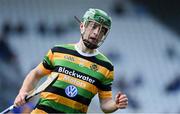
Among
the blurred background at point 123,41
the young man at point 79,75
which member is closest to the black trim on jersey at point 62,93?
the young man at point 79,75

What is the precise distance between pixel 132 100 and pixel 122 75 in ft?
1.44

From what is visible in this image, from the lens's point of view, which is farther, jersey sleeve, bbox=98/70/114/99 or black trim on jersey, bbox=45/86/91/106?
jersey sleeve, bbox=98/70/114/99

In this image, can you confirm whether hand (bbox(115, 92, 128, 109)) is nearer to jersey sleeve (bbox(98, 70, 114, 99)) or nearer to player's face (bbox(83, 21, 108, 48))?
jersey sleeve (bbox(98, 70, 114, 99))

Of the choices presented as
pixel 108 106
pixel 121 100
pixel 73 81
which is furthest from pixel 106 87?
pixel 121 100

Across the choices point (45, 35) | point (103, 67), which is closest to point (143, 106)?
point (45, 35)

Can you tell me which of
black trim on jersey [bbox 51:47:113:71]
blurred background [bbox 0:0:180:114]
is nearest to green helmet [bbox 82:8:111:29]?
black trim on jersey [bbox 51:47:113:71]

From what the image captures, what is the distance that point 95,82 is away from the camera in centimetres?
406

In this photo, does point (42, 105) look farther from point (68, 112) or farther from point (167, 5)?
point (167, 5)

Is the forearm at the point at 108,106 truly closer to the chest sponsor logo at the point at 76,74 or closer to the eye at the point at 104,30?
the chest sponsor logo at the point at 76,74

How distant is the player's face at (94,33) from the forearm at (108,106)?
1.22ft

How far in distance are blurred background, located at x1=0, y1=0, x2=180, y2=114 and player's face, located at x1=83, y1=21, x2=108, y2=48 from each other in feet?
16.0

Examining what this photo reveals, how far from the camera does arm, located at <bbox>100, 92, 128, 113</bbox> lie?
149 inches

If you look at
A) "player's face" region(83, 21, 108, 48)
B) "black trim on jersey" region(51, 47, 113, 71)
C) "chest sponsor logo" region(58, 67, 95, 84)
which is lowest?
"chest sponsor logo" region(58, 67, 95, 84)

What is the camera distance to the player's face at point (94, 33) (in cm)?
404
